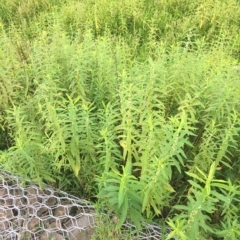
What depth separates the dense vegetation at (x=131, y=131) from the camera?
1989 mm

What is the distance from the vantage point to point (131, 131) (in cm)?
225

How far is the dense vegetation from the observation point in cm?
199

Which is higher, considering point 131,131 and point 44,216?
point 131,131

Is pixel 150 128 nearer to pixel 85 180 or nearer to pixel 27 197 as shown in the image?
pixel 85 180

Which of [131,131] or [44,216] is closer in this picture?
[131,131]

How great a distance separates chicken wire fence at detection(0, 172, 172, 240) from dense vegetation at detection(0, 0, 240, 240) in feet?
0.35

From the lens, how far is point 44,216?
250 centimetres

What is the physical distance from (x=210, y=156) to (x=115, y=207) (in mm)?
664

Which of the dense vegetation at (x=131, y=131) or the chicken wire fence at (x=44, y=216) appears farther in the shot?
the chicken wire fence at (x=44, y=216)

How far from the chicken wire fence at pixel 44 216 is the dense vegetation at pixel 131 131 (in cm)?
11

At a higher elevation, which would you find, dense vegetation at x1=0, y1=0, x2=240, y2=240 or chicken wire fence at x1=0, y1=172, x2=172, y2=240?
dense vegetation at x1=0, y1=0, x2=240, y2=240

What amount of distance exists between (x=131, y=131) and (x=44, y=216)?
0.87 meters

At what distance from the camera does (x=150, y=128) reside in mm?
2090

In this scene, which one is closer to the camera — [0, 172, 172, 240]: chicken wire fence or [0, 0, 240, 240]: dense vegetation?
[0, 0, 240, 240]: dense vegetation
